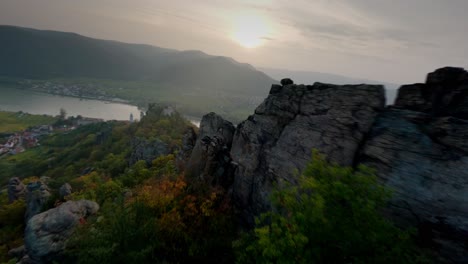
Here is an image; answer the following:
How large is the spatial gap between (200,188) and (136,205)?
5386 millimetres

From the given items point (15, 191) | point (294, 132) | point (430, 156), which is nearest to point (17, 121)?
point (15, 191)

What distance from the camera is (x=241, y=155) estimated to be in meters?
26.4

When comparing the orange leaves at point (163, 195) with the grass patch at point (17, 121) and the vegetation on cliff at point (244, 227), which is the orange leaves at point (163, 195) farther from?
the grass patch at point (17, 121)

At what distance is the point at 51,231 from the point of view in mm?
24156

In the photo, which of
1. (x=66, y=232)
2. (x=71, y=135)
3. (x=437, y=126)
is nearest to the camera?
(x=437, y=126)

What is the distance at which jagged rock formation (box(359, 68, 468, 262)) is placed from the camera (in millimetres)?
13531

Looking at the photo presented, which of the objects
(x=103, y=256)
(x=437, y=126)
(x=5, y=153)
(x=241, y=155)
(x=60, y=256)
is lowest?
(x=5, y=153)

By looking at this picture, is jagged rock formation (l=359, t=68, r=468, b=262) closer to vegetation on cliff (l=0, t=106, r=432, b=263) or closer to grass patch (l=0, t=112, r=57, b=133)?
vegetation on cliff (l=0, t=106, r=432, b=263)

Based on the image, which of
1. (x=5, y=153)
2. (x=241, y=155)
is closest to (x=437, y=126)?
(x=241, y=155)

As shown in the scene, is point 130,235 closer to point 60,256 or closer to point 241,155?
point 60,256

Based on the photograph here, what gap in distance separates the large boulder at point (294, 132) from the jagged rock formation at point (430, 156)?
1330 millimetres

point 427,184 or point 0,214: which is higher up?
point 427,184

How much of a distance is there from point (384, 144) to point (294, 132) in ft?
21.9

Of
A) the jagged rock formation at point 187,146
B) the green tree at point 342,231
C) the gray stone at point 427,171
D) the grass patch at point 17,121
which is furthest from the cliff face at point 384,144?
the grass patch at point 17,121
